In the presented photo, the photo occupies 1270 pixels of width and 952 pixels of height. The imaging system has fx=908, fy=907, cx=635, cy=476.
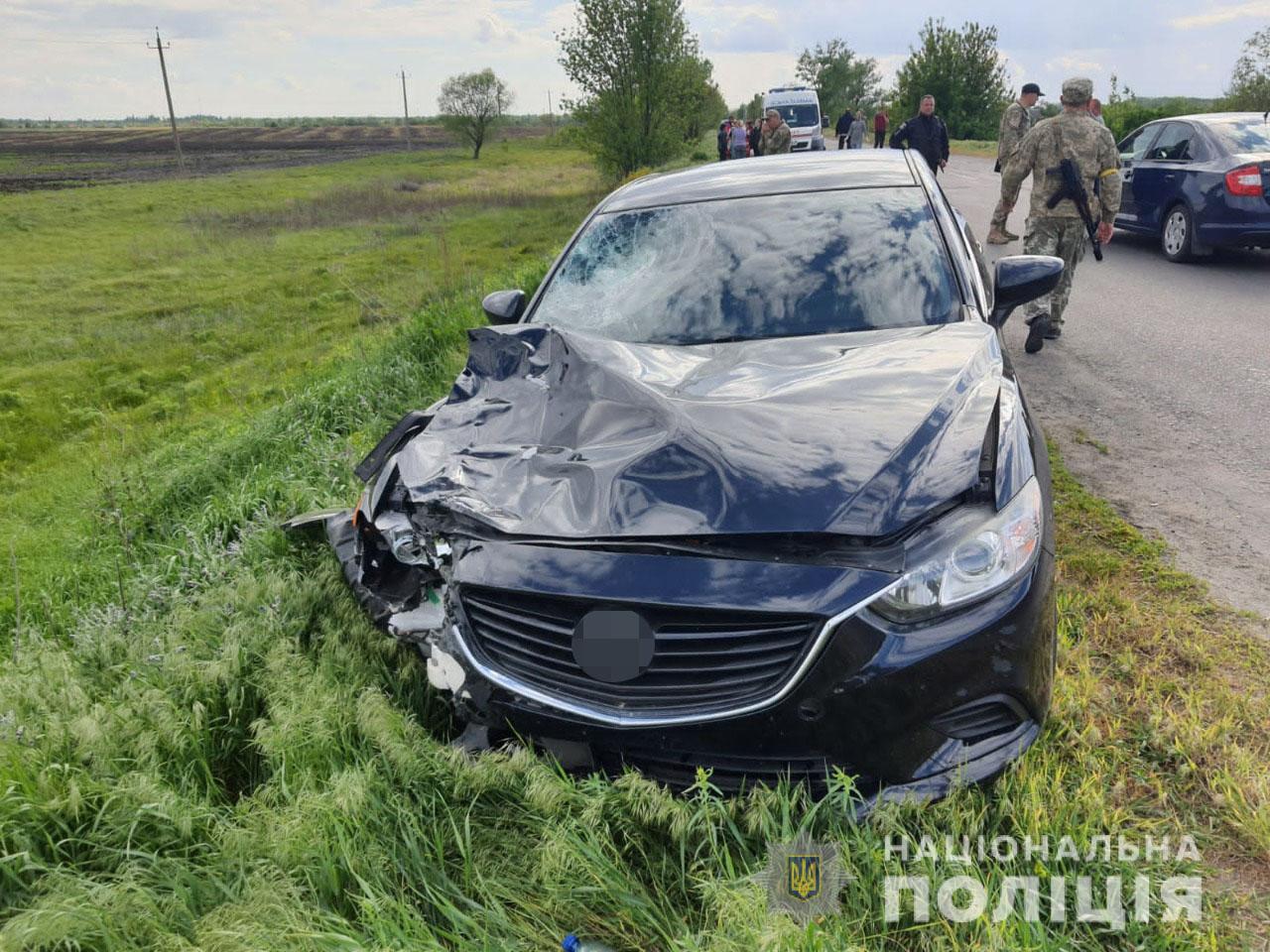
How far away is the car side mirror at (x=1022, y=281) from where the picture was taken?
141 inches

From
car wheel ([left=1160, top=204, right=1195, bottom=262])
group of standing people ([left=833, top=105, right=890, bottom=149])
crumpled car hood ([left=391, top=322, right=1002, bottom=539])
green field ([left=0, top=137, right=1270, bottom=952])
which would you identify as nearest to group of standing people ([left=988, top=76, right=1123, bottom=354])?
green field ([left=0, top=137, right=1270, bottom=952])

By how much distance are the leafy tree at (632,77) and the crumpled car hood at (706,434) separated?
28019 millimetres

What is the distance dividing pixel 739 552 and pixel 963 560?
0.53 meters

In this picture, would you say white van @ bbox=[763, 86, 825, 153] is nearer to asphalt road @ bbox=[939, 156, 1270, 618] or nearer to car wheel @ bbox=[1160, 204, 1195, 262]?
car wheel @ bbox=[1160, 204, 1195, 262]

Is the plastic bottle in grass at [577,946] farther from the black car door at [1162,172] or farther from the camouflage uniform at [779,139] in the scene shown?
the camouflage uniform at [779,139]

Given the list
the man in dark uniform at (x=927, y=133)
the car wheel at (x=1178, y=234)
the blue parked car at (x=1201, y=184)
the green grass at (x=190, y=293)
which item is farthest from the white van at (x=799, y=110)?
the car wheel at (x=1178, y=234)

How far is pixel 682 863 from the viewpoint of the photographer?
2.14 metres

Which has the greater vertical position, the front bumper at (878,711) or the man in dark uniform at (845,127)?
the man in dark uniform at (845,127)

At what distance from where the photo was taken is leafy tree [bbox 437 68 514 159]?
251 feet

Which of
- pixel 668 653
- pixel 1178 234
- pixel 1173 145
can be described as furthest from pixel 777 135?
pixel 668 653

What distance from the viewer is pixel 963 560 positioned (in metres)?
2.16

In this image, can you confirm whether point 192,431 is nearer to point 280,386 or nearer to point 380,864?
point 280,386

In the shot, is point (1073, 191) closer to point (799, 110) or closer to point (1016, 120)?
point (1016, 120)

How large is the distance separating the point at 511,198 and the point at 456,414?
34.2 m
